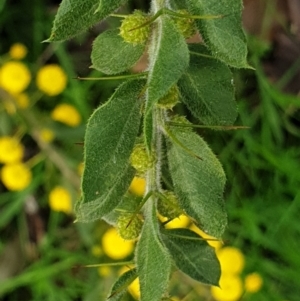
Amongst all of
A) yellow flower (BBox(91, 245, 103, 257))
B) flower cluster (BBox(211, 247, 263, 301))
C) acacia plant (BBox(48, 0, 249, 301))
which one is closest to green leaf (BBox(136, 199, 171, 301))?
acacia plant (BBox(48, 0, 249, 301))

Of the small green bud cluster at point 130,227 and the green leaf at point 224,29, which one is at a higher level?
the green leaf at point 224,29

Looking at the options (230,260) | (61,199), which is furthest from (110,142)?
(61,199)

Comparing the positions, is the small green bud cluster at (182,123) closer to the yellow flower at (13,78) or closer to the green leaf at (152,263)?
the green leaf at (152,263)

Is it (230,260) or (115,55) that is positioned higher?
(115,55)

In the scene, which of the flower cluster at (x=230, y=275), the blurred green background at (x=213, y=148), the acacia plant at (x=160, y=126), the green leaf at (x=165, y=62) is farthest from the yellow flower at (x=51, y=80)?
the green leaf at (x=165, y=62)

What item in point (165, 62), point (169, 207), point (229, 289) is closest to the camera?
point (165, 62)

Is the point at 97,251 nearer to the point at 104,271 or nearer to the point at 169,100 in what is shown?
the point at 104,271
